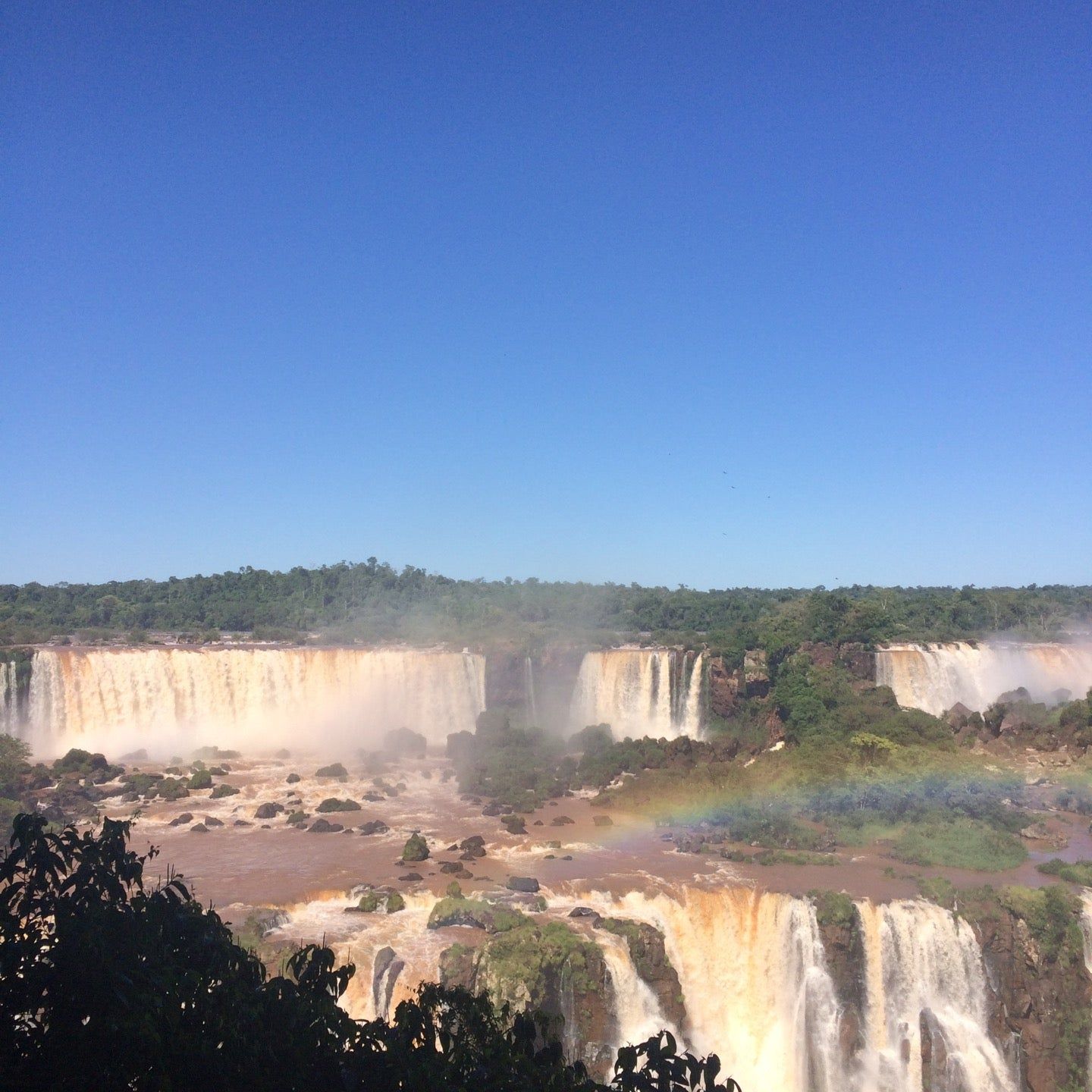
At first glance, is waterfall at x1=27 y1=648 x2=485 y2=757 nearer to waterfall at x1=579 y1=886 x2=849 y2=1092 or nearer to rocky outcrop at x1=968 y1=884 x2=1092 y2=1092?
waterfall at x1=579 y1=886 x2=849 y2=1092

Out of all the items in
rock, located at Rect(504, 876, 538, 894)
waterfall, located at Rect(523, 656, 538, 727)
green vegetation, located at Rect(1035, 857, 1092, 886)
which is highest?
waterfall, located at Rect(523, 656, 538, 727)

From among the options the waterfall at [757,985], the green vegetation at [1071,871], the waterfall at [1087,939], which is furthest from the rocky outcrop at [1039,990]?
the waterfall at [757,985]

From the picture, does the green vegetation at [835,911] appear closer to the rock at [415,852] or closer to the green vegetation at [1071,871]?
the green vegetation at [1071,871]

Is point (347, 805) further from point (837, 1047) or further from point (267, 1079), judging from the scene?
point (267, 1079)

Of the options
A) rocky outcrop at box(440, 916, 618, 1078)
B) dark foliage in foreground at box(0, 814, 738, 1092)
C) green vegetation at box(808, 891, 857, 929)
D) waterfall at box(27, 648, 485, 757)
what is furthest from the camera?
waterfall at box(27, 648, 485, 757)

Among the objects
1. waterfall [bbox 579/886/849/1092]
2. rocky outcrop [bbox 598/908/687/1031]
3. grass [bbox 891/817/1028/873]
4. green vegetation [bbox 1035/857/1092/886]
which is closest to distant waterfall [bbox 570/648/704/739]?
grass [bbox 891/817/1028/873]

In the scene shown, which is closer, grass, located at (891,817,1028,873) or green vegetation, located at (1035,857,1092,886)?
green vegetation, located at (1035,857,1092,886)
